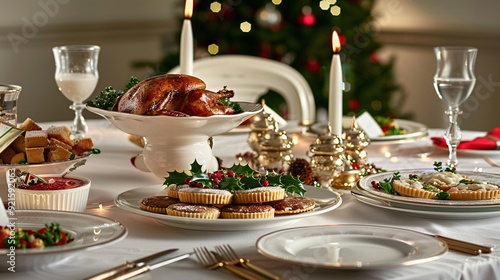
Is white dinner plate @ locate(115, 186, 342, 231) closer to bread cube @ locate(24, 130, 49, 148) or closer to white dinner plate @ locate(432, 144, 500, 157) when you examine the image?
bread cube @ locate(24, 130, 49, 148)

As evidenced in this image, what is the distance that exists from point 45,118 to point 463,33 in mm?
2414

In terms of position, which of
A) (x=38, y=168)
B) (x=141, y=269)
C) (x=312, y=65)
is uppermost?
(x=312, y=65)

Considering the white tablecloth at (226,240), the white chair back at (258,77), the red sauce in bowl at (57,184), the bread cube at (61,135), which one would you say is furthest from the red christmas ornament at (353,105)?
the red sauce in bowl at (57,184)

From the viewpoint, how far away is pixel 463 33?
15.2 feet

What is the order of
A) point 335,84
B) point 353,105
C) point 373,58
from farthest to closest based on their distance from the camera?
1. point 373,58
2. point 353,105
3. point 335,84

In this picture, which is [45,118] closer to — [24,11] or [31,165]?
[24,11]

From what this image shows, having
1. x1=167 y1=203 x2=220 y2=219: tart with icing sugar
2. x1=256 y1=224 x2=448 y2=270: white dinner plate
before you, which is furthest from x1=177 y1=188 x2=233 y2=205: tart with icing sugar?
x1=256 y1=224 x2=448 y2=270: white dinner plate

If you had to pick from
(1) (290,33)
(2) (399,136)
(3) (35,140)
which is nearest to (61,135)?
(3) (35,140)

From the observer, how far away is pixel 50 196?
1.31m

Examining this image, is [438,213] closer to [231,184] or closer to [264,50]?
[231,184]

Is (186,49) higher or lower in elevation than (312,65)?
lower

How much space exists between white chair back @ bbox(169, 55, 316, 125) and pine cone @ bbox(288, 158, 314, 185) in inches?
49.2

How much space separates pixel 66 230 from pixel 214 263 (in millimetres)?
219

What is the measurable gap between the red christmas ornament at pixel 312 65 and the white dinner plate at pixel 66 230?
3.19 meters
